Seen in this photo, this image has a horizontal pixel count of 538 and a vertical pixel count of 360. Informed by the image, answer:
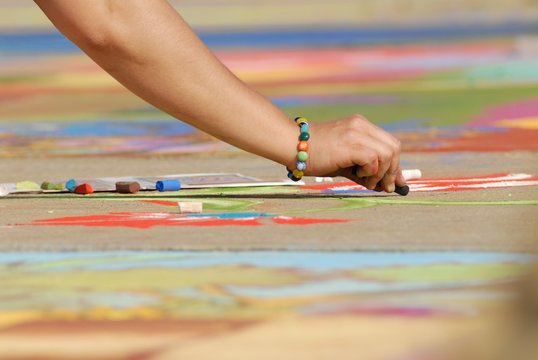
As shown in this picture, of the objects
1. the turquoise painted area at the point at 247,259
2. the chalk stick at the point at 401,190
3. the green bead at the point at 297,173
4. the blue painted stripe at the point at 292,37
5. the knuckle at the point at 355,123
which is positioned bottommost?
the turquoise painted area at the point at 247,259

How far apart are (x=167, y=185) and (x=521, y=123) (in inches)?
85.5

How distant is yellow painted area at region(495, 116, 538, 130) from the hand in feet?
7.25

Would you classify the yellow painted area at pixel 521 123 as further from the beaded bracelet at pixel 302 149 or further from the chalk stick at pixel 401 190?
the beaded bracelet at pixel 302 149

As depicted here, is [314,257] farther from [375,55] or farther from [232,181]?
[375,55]

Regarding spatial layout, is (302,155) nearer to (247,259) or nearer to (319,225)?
(319,225)

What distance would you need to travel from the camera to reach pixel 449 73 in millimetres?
7793

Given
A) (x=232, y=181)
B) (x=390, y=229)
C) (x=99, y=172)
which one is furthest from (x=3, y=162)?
(x=390, y=229)

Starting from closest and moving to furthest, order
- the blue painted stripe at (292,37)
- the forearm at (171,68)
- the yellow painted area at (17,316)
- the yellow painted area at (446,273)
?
the yellow painted area at (17,316) → the yellow painted area at (446,273) → the forearm at (171,68) → the blue painted stripe at (292,37)

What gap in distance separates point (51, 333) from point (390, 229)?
0.88 meters

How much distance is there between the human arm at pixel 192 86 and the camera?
2.19 meters

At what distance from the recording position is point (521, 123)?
477 cm

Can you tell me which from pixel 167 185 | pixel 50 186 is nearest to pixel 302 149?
pixel 167 185

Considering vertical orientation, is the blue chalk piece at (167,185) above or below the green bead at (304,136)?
below

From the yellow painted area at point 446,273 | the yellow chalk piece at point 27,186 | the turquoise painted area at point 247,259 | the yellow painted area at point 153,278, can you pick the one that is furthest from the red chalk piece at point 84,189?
the yellow painted area at point 446,273
